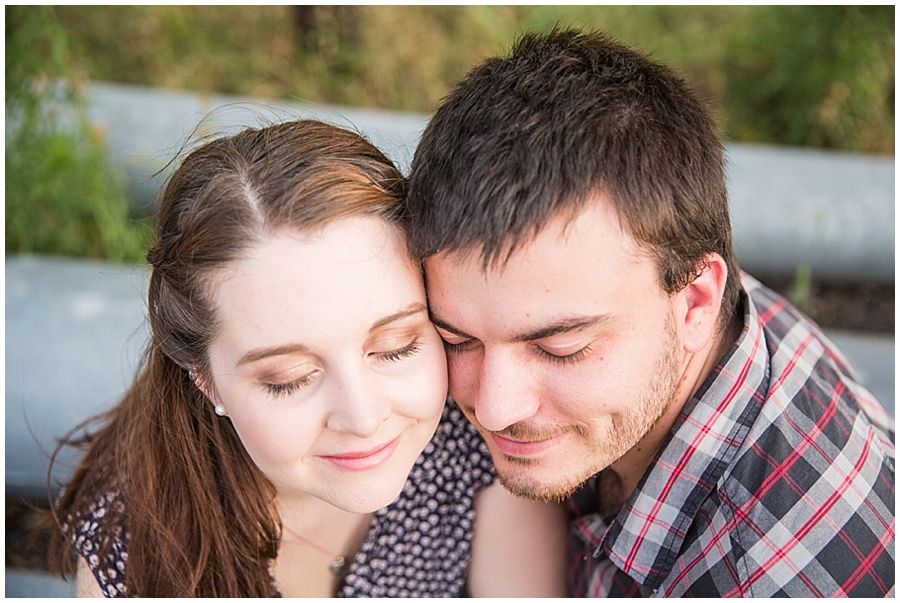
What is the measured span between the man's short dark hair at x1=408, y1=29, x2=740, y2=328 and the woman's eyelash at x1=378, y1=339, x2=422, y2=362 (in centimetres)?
21

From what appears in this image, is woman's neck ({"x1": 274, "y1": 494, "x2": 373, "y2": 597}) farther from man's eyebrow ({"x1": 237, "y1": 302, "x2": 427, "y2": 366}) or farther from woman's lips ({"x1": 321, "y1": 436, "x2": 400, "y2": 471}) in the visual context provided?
man's eyebrow ({"x1": 237, "y1": 302, "x2": 427, "y2": 366})

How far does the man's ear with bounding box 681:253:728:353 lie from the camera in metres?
1.93

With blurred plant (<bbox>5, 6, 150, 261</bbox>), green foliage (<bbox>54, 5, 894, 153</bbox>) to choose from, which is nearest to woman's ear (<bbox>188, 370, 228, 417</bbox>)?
blurred plant (<bbox>5, 6, 150, 261</bbox>)

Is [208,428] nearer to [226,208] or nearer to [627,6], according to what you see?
[226,208]

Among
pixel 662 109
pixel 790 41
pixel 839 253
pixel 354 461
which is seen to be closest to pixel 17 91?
pixel 354 461

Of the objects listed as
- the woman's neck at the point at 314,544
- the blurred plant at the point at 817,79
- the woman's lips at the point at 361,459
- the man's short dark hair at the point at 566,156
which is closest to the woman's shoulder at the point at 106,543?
the woman's neck at the point at 314,544

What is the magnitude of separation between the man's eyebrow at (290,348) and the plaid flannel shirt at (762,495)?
82cm

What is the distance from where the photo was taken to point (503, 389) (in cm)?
181

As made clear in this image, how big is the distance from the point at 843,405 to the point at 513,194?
45.9 inches

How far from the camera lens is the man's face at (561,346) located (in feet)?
5.54

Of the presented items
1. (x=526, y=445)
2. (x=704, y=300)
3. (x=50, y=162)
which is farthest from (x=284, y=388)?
(x=50, y=162)

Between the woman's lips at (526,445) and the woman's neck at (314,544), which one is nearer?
the woman's lips at (526,445)

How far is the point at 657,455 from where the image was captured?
2107 mm

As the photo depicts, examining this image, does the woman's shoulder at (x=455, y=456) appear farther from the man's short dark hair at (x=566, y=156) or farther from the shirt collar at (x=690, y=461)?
the man's short dark hair at (x=566, y=156)
